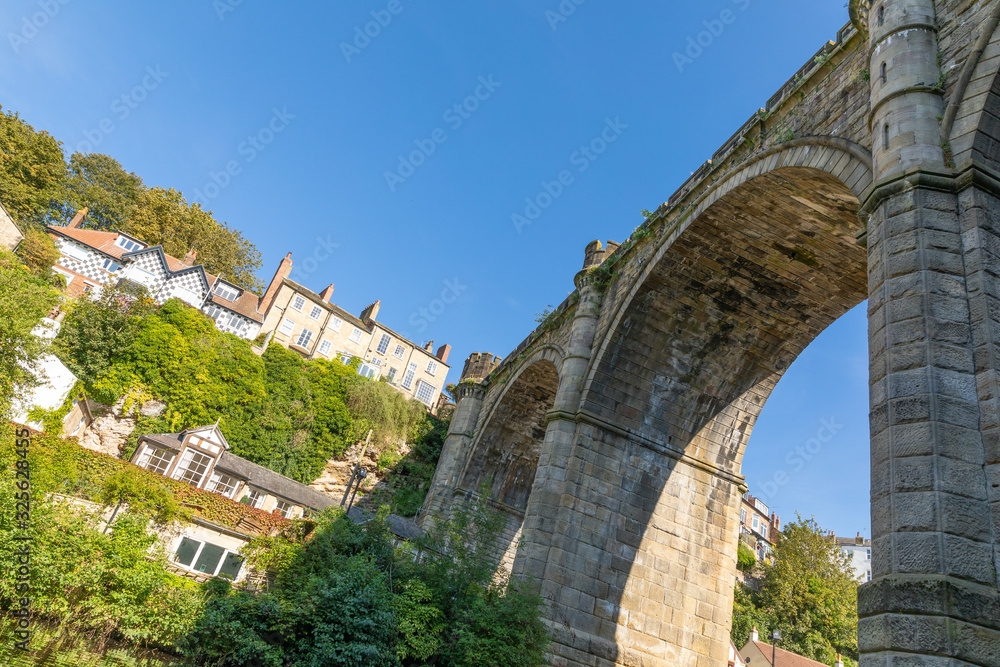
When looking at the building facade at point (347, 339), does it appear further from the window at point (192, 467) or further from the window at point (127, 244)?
the window at point (192, 467)

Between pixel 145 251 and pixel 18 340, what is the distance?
16.8m

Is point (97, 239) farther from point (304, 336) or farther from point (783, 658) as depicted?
point (783, 658)

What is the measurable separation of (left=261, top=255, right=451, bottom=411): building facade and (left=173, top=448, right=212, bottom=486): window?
13.1 m

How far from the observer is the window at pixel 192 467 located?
1922cm

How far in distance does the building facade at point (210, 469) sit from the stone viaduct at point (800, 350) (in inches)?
362

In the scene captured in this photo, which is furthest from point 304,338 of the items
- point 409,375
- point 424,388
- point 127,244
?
point 127,244

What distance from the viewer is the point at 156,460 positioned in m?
19.4

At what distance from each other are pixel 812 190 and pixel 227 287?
104 ft

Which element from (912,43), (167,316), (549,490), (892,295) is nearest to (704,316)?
(549,490)

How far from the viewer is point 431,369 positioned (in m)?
43.2

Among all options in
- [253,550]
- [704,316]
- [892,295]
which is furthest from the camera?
[253,550]

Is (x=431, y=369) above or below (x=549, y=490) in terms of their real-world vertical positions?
above

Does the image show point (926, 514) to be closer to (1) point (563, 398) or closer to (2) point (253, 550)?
(1) point (563, 398)

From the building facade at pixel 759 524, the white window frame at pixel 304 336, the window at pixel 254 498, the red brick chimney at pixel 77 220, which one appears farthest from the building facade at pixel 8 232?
the building facade at pixel 759 524
